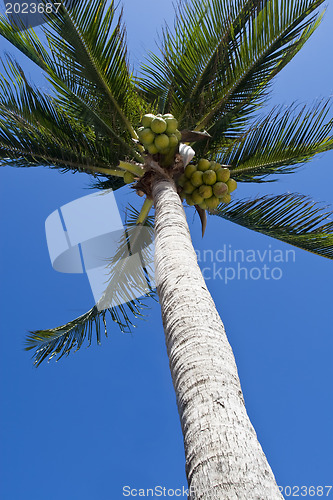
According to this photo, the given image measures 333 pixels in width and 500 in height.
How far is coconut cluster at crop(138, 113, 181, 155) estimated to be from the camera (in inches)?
175

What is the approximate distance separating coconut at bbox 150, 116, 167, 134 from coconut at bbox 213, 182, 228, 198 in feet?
2.64

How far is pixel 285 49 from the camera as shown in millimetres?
5230

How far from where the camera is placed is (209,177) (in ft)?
15.5

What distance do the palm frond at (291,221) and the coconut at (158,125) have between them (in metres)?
1.77

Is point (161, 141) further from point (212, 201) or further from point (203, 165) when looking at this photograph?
point (212, 201)

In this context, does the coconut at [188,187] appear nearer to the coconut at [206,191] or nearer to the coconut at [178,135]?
the coconut at [206,191]

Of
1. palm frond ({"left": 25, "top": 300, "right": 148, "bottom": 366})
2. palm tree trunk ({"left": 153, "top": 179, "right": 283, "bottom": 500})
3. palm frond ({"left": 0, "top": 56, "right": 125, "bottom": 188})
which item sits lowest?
palm tree trunk ({"left": 153, "top": 179, "right": 283, "bottom": 500})

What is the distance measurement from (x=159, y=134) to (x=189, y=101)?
1.38 metres

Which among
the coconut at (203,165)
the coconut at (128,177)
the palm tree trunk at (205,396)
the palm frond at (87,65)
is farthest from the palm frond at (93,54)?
the palm tree trunk at (205,396)

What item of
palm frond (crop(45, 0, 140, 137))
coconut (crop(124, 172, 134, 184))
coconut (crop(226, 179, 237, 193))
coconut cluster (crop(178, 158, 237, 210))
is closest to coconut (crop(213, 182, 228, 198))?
coconut cluster (crop(178, 158, 237, 210))

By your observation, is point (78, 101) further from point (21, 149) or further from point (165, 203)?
point (165, 203)

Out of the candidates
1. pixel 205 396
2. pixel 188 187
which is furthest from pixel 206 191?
pixel 205 396

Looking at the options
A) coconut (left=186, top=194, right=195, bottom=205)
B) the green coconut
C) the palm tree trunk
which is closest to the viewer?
the palm tree trunk

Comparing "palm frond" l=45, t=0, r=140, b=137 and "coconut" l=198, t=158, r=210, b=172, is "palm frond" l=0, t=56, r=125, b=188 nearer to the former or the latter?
"palm frond" l=45, t=0, r=140, b=137
